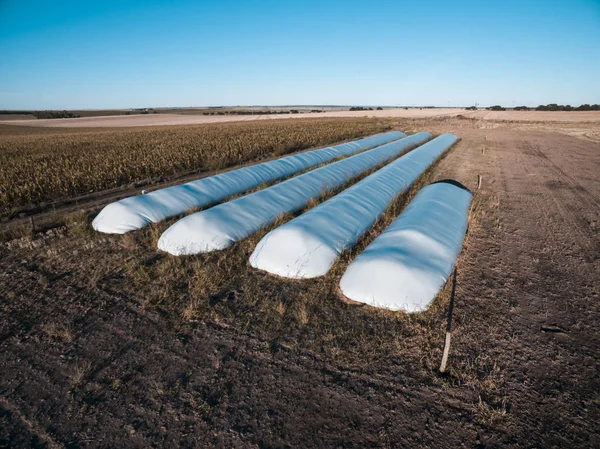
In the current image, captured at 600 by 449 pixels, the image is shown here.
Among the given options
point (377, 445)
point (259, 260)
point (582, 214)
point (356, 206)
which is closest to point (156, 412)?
point (377, 445)

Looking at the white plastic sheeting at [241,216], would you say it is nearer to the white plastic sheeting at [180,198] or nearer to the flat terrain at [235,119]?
the white plastic sheeting at [180,198]

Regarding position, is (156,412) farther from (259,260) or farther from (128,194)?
(128,194)

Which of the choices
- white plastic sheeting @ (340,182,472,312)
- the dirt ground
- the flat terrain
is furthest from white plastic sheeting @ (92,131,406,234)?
the flat terrain

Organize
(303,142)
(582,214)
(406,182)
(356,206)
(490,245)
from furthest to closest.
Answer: (303,142) < (406,182) < (582,214) < (356,206) < (490,245)

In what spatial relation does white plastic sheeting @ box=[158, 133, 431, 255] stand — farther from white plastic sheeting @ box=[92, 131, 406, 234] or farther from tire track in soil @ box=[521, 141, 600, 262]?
tire track in soil @ box=[521, 141, 600, 262]

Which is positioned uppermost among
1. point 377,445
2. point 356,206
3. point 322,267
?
point 356,206

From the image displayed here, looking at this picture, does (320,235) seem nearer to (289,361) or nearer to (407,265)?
(407,265)

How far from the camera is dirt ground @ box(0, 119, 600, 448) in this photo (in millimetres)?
3160

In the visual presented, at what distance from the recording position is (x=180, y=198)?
364 inches

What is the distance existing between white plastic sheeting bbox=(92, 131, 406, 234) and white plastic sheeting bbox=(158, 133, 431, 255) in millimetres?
1593

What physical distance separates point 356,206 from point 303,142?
59.4 ft

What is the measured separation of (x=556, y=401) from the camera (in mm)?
3447

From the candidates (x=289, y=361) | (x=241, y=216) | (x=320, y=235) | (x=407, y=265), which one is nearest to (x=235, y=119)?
(x=241, y=216)

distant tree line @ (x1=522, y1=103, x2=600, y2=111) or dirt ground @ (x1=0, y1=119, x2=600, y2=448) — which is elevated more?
distant tree line @ (x1=522, y1=103, x2=600, y2=111)
